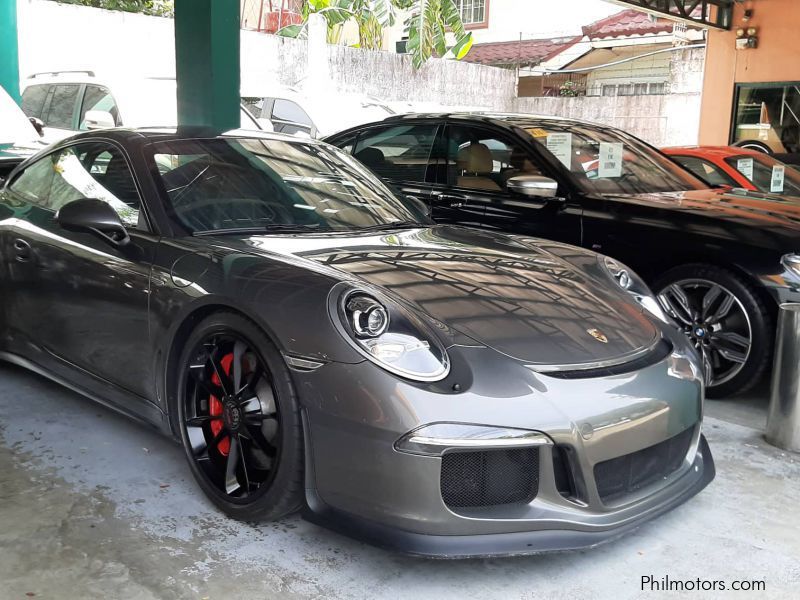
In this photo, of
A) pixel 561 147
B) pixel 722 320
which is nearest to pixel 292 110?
pixel 561 147

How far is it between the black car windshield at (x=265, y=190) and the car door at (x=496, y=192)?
1348 millimetres

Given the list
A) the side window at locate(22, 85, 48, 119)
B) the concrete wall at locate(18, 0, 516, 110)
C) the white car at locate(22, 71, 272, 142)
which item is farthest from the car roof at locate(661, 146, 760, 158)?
the side window at locate(22, 85, 48, 119)

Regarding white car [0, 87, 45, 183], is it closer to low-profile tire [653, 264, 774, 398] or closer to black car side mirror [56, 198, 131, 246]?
black car side mirror [56, 198, 131, 246]

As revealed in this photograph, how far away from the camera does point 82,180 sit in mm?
3617

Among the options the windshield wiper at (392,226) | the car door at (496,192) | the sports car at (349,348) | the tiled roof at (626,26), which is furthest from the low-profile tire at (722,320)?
the tiled roof at (626,26)

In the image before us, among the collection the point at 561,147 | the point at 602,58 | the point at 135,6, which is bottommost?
the point at 561,147

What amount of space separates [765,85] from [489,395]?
12756mm

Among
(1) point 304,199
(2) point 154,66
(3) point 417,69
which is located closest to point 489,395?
(1) point 304,199

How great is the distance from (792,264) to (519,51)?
65.2ft

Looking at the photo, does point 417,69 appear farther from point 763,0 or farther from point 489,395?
point 489,395

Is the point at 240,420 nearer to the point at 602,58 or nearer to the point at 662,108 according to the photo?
the point at 662,108

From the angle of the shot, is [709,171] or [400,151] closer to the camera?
[400,151]

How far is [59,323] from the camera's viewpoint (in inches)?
136

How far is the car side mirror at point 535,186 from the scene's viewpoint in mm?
4754
